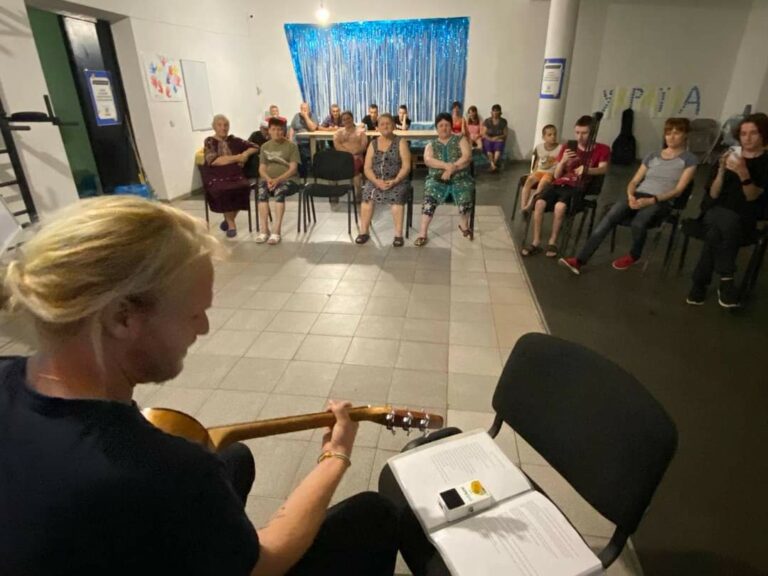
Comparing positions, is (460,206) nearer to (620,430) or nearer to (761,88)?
(620,430)

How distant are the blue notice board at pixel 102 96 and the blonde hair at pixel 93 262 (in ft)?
18.4

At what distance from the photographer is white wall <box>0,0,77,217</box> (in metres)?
3.54

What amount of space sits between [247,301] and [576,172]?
9.47 feet

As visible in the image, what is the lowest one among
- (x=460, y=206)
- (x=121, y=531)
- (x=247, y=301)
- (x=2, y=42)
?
(x=247, y=301)

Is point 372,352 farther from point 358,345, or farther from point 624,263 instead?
point 624,263

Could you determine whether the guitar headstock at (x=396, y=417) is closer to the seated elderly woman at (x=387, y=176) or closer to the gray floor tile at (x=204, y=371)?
the gray floor tile at (x=204, y=371)

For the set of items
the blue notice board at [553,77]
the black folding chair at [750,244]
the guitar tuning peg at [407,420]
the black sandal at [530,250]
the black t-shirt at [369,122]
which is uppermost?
the blue notice board at [553,77]

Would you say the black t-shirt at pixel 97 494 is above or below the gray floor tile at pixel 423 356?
above

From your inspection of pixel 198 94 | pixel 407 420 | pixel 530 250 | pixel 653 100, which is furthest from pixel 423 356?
pixel 653 100

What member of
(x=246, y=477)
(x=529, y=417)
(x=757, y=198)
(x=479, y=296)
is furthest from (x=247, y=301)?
(x=757, y=198)

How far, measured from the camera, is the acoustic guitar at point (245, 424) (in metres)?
1.06

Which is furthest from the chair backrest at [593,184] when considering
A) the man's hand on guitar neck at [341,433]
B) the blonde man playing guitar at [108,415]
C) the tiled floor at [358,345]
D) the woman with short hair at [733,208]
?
the blonde man playing guitar at [108,415]

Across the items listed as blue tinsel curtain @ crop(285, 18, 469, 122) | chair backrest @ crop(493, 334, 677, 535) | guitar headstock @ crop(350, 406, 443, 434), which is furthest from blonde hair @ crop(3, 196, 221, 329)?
blue tinsel curtain @ crop(285, 18, 469, 122)

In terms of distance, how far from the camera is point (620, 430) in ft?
3.31
